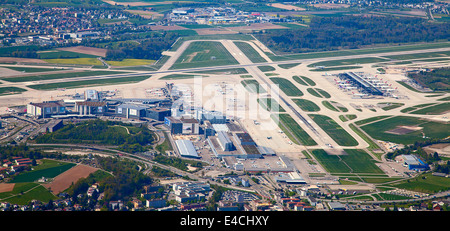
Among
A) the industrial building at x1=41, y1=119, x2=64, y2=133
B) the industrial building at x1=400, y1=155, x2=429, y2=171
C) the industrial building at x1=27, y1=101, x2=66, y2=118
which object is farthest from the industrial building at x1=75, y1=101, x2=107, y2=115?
the industrial building at x1=400, y1=155, x2=429, y2=171

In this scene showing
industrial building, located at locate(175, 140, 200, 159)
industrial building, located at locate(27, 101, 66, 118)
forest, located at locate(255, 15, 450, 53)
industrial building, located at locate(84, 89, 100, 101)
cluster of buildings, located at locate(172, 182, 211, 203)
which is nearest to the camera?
cluster of buildings, located at locate(172, 182, 211, 203)

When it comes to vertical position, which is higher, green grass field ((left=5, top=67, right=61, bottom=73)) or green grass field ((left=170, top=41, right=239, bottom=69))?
→ green grass field ((left=170, top=41, right=239, bottom=69))

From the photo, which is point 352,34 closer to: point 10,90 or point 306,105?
point 306,105

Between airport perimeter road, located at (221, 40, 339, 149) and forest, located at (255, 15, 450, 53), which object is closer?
airport perimeter road, located at (221, 40, 339, 149)

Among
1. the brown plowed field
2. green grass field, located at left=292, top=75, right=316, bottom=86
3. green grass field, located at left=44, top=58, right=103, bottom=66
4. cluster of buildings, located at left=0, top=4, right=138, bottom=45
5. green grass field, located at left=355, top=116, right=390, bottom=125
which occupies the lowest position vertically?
the brown plowed field

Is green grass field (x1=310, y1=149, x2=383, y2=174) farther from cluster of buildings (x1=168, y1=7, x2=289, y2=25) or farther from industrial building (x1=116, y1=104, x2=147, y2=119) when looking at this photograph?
cluster of buildings (x1=168, y1=7, x2=289, y2=25)

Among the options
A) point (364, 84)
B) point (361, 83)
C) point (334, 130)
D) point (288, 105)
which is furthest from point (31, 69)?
point (364, 84)
